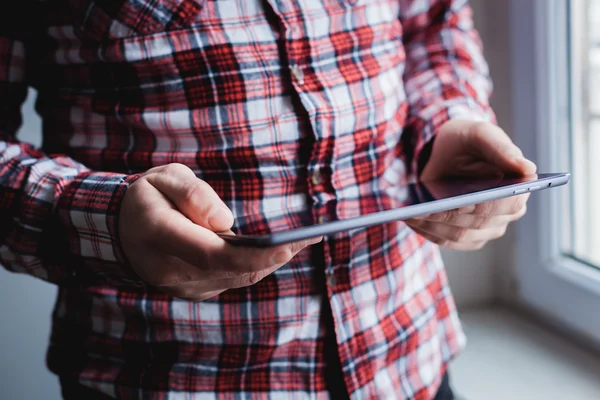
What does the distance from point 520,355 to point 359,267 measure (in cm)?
45

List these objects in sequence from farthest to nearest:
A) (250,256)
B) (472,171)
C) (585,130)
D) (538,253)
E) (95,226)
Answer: (538,253), (585,130), (472,171), (95,226), (250,256)

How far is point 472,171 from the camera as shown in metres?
0.62

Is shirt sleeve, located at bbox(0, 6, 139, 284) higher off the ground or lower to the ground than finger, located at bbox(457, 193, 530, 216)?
higher

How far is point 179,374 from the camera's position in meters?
0.57

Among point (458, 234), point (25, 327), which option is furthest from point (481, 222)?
point (25, 327)

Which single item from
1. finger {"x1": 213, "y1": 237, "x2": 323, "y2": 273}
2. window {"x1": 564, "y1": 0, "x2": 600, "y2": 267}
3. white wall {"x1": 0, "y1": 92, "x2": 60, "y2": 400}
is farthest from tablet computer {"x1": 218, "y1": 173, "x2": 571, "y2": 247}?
white wall {"x1": 0, "y1": 92, "x2": 60, "y2": 400}

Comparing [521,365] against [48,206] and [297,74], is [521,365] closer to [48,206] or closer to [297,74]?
[297,74]

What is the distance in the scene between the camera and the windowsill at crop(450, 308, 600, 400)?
0.82 meters

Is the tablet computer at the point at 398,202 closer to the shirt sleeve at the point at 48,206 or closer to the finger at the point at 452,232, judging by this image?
the finger at the point at 452,232

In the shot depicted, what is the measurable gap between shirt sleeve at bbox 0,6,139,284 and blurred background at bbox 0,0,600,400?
0.38 meters

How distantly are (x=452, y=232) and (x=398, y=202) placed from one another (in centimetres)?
6

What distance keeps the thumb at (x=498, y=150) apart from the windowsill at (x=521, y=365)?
0.40 meters

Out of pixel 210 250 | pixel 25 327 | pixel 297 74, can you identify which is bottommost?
pixel 25 327

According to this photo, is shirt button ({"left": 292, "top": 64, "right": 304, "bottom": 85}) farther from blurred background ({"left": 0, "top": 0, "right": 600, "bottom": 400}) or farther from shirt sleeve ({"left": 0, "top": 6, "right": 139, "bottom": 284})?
blurred background ({"left": 0, "top": 0, "right": 600, "bottom": 400})
